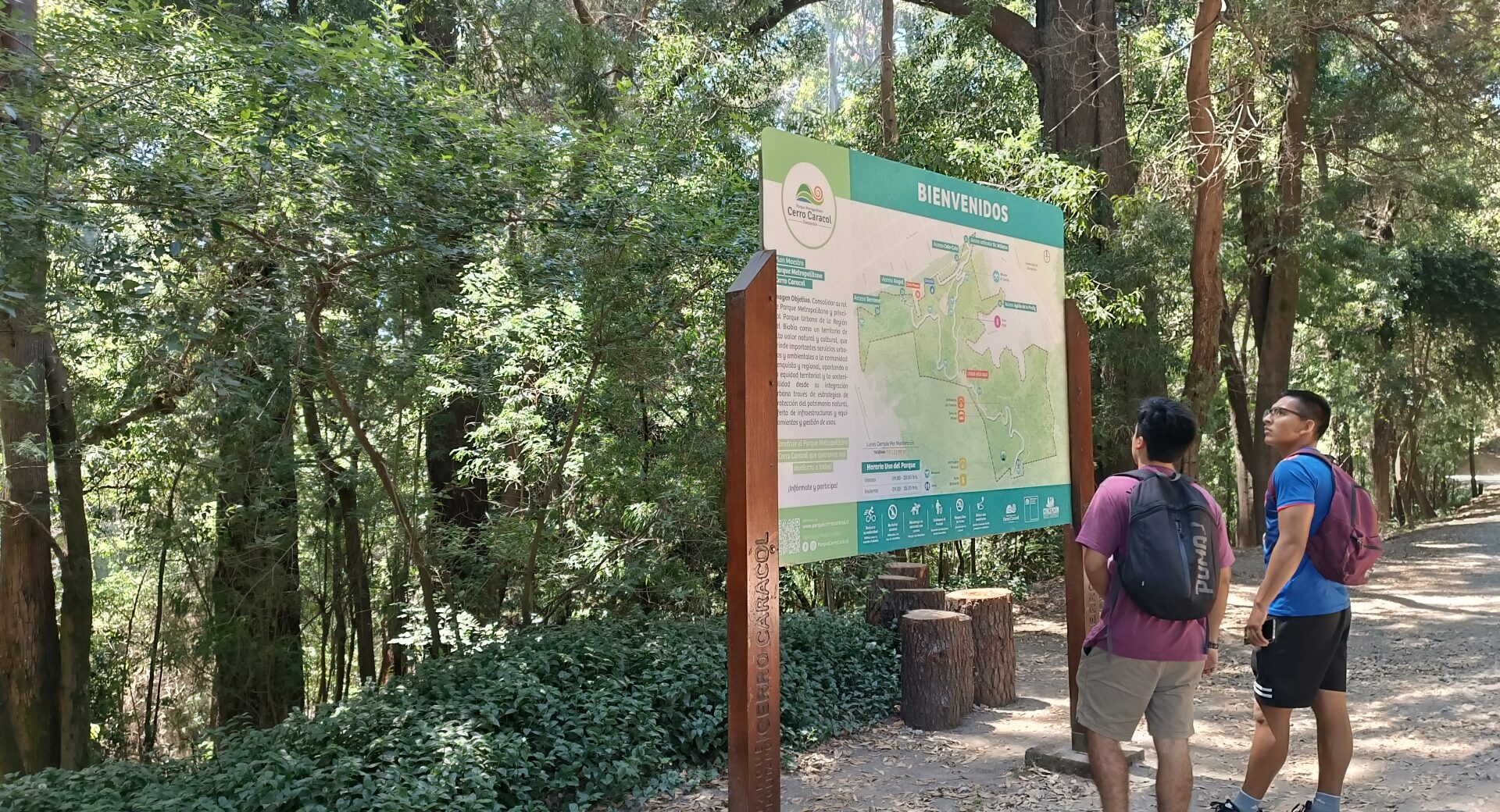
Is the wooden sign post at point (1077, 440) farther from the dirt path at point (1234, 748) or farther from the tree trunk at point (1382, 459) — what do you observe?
the tree trunk at point (1382, 459)

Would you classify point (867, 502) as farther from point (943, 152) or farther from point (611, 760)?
point (943, 152)

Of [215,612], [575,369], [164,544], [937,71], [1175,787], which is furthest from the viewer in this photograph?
[937,71]

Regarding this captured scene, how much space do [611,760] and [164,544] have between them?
7.16 meters

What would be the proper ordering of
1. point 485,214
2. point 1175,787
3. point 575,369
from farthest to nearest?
point 575,369 → point 485,214 → point 1175,787

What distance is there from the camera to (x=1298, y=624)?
413 centimetres

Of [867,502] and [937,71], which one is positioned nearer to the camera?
[867,502]

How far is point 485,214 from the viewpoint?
268 inches

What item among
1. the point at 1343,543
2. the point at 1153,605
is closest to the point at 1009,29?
the point at 1343,543

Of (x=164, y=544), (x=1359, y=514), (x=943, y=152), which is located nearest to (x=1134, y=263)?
(x=943, y=152)

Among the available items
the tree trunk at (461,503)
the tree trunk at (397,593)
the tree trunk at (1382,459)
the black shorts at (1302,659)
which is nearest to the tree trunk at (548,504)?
the tree trunk at (461,503)

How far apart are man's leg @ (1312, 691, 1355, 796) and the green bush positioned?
297cm

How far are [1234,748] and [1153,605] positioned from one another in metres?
3.14

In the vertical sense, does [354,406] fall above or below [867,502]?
above

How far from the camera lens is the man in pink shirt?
11.7ft
